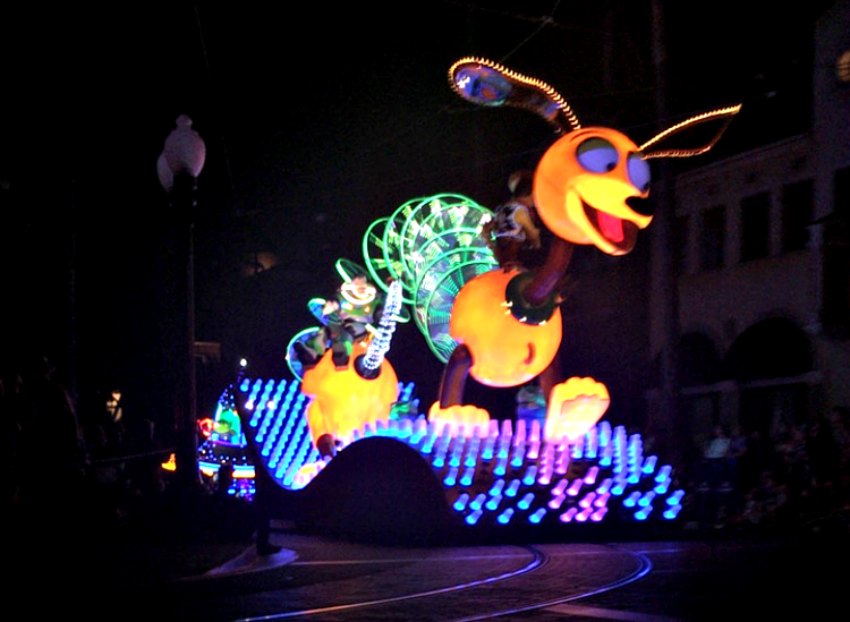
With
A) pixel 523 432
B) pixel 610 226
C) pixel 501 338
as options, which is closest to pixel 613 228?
pixel 610 226

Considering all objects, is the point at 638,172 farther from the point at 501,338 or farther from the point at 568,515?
the point at 568,515

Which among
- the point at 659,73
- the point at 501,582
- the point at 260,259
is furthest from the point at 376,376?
the point at 260,259

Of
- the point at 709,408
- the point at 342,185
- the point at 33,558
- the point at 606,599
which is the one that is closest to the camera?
the point at 606,599

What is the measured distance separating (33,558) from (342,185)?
22.2m

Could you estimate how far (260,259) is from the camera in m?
34.9

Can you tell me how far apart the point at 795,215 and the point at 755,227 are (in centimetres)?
131

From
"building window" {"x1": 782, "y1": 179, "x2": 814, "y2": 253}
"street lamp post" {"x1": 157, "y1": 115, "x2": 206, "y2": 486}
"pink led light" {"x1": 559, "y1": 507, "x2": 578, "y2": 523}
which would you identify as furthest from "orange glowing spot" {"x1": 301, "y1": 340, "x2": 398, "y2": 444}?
"building window" {"x1": 782, "y1": 179, "x2": 814, "y2": 253}

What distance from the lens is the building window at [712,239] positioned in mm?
25438

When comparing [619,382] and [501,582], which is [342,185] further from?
[501,582]

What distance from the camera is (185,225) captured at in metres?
10.5

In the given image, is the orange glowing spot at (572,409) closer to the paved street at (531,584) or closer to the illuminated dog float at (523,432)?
the illuminated dog float at (523,432)

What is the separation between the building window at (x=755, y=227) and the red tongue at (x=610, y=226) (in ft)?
37.4

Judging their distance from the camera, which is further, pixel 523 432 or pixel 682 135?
pixel 682 135

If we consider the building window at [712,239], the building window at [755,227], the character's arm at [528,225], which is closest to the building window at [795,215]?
the building window at [755,227]
